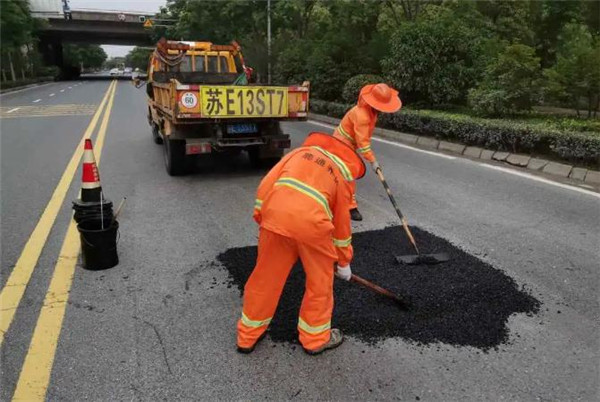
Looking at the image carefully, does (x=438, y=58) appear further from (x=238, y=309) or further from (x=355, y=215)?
(x=238, y=309)

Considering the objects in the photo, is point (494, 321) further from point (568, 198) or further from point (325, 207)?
point (568, 198)

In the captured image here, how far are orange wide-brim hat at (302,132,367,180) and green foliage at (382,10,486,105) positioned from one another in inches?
382

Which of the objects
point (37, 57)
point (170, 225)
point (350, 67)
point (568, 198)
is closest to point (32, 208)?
point (170, 225)

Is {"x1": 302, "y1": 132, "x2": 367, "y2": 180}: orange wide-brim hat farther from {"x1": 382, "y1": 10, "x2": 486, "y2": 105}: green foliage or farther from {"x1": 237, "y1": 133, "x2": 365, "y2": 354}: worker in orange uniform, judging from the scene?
{"x1": 382, "y1": 10, "x2": 486, "y2": 105}: green foliage

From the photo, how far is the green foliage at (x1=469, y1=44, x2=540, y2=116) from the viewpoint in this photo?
30.6 ft

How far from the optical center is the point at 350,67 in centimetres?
1514

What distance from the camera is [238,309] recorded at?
338 cm

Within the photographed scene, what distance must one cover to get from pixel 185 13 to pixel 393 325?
29.6m

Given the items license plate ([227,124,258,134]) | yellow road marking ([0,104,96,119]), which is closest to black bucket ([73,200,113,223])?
license plate ([227,124,258,134])

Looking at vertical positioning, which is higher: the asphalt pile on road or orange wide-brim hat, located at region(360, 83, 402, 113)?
orange wide-brim hat, located at region(360, 83, 402, 113)

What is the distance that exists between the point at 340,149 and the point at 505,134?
261 inches

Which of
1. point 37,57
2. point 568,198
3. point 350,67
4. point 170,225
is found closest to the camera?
point 170,225

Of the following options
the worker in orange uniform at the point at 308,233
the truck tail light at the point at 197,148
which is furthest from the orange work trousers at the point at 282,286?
the truck tail light at the point at 197,148

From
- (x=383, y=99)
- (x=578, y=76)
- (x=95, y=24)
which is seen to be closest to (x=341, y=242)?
(x=383, y=99)
